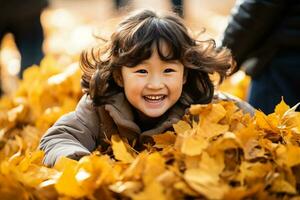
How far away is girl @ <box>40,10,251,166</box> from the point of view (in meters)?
2.85

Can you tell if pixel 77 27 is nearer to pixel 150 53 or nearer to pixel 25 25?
pixel 25 25

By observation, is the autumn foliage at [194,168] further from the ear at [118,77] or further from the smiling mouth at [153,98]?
the ear at [118,77]

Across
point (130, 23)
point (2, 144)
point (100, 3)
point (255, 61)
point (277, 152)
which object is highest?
point (130, 23)

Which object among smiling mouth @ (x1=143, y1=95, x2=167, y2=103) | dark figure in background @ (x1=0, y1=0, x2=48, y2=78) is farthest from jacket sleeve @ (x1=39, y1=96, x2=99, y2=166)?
dark figure in background @ (x1=0, y1=0, x2=48, y2=78)

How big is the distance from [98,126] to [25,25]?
3.06 meters

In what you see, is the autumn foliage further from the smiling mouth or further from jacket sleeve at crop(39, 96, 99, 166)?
the smiling mouth

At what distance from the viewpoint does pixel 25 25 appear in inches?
231

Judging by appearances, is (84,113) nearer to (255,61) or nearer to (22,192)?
(22,192)

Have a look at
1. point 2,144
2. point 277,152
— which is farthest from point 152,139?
point 2,144

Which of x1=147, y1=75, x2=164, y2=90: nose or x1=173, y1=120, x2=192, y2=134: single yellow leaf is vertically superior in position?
x1=147, y1=75, x2=164, y2=90: nose

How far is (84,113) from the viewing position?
3047 millimetres

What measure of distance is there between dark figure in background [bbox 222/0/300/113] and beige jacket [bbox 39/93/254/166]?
91cm

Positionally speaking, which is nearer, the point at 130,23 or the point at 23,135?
the point at 130,23

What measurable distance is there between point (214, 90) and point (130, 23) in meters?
0.58
